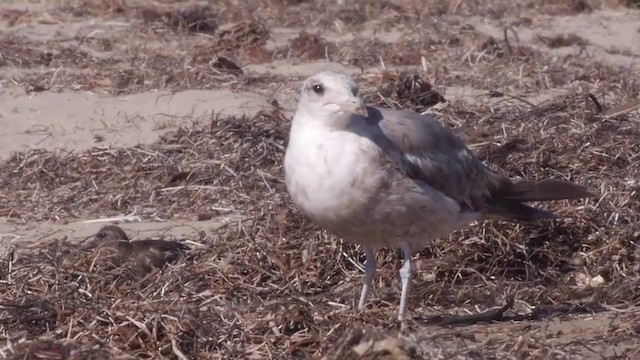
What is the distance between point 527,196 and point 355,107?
4.38 feet

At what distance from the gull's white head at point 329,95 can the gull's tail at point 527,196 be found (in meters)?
1.09

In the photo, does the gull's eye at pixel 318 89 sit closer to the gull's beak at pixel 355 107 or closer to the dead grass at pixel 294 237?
the gull's beak at pixel 355 107

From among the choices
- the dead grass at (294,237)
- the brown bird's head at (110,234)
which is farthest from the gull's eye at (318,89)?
the brown bird's head at (110,234)

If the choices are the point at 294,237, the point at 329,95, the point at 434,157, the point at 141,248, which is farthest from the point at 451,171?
the point at 141,248

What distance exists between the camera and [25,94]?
30.5 feet

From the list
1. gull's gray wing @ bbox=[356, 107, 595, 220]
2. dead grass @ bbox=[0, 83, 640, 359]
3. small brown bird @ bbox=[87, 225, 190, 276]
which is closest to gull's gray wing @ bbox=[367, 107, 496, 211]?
gull's gray wing @ bbox=[356, 107, 595, 220]

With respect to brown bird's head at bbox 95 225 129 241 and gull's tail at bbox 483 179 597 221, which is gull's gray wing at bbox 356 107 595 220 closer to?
gull's tail at bbox 483 179 597 221

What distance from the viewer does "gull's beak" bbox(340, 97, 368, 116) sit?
5.28m

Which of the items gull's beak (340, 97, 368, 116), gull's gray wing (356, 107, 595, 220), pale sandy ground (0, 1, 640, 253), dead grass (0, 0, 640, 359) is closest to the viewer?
gull's beak (340, 97, 368, 116)

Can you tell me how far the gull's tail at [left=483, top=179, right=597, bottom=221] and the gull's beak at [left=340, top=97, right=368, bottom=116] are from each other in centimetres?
110

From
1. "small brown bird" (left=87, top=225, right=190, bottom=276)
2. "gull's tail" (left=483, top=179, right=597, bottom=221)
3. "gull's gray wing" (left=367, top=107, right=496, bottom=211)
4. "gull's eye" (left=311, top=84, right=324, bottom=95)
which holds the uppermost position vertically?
"gull's eye" (left=311, top=84, right=324, bottom=95)

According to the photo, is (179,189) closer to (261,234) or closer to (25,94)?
(261,234)

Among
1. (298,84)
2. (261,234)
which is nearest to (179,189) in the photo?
(261,234)

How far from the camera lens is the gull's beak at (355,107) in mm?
5277
